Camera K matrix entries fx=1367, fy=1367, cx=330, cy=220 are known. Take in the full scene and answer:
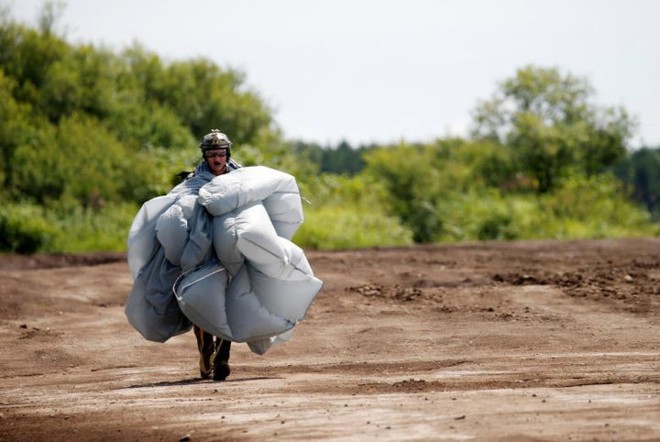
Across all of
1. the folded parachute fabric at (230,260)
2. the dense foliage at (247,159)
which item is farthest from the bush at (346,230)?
the folded parachute fabric at (230,260)

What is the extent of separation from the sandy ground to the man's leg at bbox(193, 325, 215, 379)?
0.26 metres

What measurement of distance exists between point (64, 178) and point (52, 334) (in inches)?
869

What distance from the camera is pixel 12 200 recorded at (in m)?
37.4

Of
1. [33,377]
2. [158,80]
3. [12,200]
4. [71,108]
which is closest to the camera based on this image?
[33,377]

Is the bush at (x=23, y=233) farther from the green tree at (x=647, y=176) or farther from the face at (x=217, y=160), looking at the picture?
the green tree at (x=647, y=176)

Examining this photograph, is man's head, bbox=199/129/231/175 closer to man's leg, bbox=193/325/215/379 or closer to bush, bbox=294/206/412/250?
man's leg, bbox=193/325/215/379

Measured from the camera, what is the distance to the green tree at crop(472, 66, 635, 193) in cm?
4819

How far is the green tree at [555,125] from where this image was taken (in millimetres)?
48188

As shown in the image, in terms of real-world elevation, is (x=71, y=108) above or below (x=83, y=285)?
above

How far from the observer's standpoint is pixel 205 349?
11.4 m

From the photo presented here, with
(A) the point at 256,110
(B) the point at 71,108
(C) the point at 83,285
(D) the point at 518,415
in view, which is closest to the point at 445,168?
(A) the point at 256,110

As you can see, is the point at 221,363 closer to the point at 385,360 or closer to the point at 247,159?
the point at 385,360

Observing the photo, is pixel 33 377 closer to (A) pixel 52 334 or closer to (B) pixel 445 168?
(A) pixel 52 334

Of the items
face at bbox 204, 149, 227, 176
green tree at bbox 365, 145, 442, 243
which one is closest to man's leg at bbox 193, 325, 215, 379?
face at bbox 204, 149, 227, 176
